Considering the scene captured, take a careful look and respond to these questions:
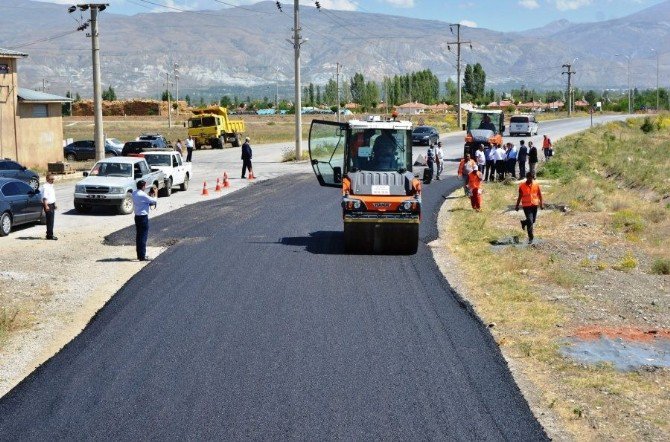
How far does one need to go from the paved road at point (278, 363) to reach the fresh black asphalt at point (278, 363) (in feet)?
0.09

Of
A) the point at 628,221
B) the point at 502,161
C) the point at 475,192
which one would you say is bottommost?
the point at 628,221

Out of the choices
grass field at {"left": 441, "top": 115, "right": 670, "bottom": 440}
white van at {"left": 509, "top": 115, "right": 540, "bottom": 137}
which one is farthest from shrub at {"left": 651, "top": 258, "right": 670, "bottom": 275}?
white van at {"left": 509, "top": 115, "right": 540, "bottom": 137}

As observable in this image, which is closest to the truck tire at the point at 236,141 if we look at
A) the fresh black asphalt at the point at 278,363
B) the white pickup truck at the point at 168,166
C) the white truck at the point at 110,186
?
the white pickup truck at the point at 168,166

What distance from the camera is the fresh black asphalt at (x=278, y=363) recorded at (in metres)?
9.90

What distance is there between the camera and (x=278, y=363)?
1218 centimetres

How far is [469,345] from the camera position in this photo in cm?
1323

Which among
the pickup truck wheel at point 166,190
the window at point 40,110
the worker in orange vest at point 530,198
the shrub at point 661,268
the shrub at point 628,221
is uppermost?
the window at point 40,110

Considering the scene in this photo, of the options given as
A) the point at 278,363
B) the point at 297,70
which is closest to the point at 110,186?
the point at 278,363

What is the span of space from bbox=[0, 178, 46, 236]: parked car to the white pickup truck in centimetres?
840

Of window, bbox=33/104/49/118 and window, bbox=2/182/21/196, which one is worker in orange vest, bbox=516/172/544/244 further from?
window, bbox=33/104/49/118

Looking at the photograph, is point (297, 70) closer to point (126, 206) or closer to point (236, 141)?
point (236, 141)

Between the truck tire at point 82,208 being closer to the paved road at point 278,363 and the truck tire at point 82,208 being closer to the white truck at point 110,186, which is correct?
the white truck at point 110,186

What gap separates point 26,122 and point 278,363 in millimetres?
38564

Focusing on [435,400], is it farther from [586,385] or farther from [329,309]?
[329,309]
